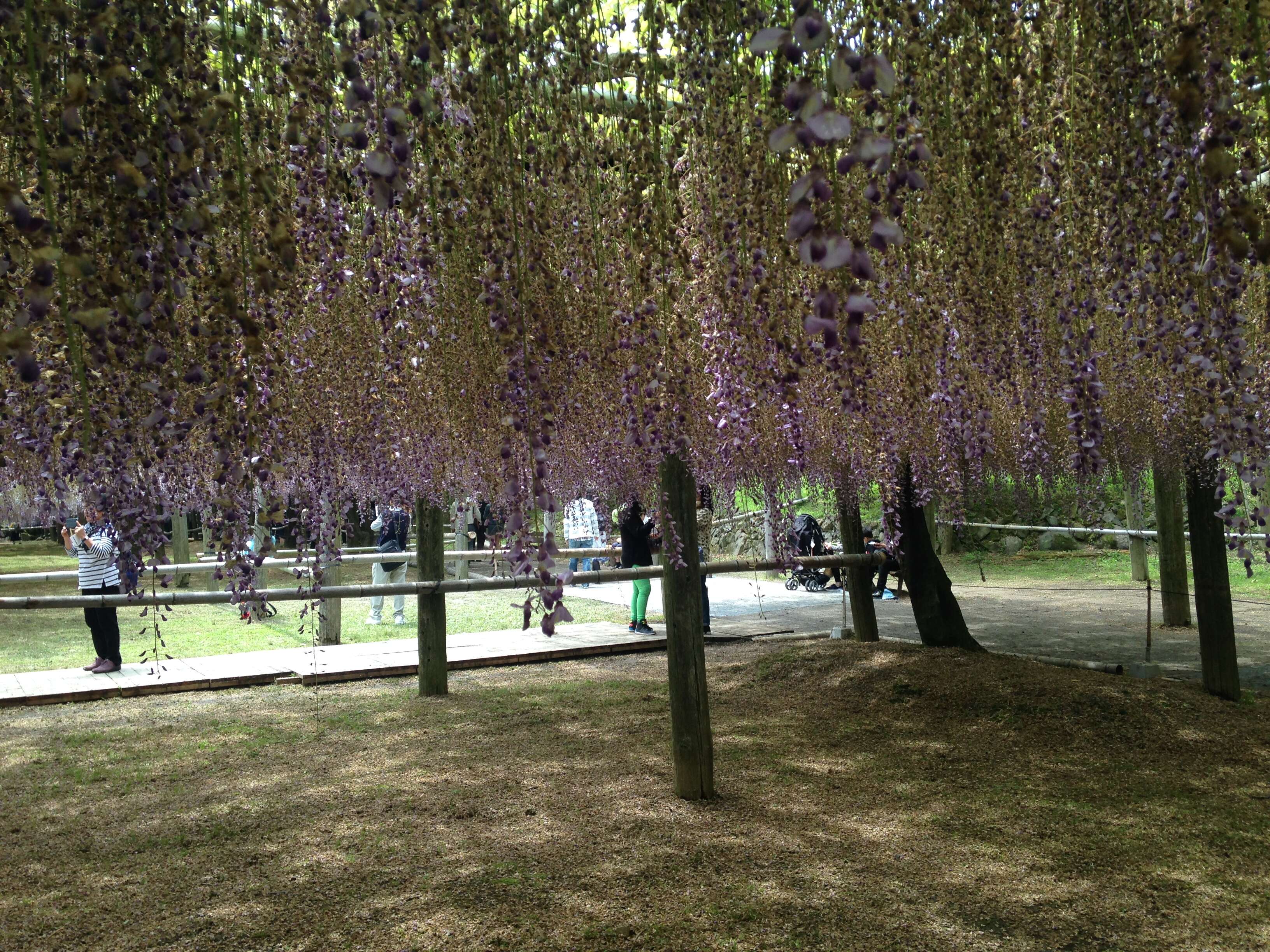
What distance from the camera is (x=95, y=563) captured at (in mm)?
6926

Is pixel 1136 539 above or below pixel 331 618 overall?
above

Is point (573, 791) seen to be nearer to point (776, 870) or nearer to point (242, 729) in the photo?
point (776, 870)

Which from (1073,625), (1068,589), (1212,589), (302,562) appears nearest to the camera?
(1212,589)

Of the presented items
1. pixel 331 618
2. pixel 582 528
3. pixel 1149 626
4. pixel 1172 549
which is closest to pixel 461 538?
pixel 582 528

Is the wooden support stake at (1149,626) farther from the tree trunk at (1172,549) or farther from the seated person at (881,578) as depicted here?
the seated person at (881,578)

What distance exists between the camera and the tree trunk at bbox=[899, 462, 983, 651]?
7.02 metres

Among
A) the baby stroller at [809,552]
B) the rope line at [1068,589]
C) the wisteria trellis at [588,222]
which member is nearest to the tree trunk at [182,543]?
the baby stroller at [809,552]

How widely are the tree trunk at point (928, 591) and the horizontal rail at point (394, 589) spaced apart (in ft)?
0.91

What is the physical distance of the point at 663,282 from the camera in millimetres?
2930

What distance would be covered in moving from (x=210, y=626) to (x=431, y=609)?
5015 mm

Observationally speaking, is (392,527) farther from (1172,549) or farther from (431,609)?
(1172,549)

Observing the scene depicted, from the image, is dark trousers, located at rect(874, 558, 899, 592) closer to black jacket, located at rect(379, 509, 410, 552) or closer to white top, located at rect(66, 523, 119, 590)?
black jacket, located at rect(379, 509, 410, 552)

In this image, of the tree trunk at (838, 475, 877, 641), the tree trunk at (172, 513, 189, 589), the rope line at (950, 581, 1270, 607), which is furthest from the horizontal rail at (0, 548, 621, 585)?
the rope line at (950, 581, 1270, 607)

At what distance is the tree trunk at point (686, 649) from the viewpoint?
14.3 ft
